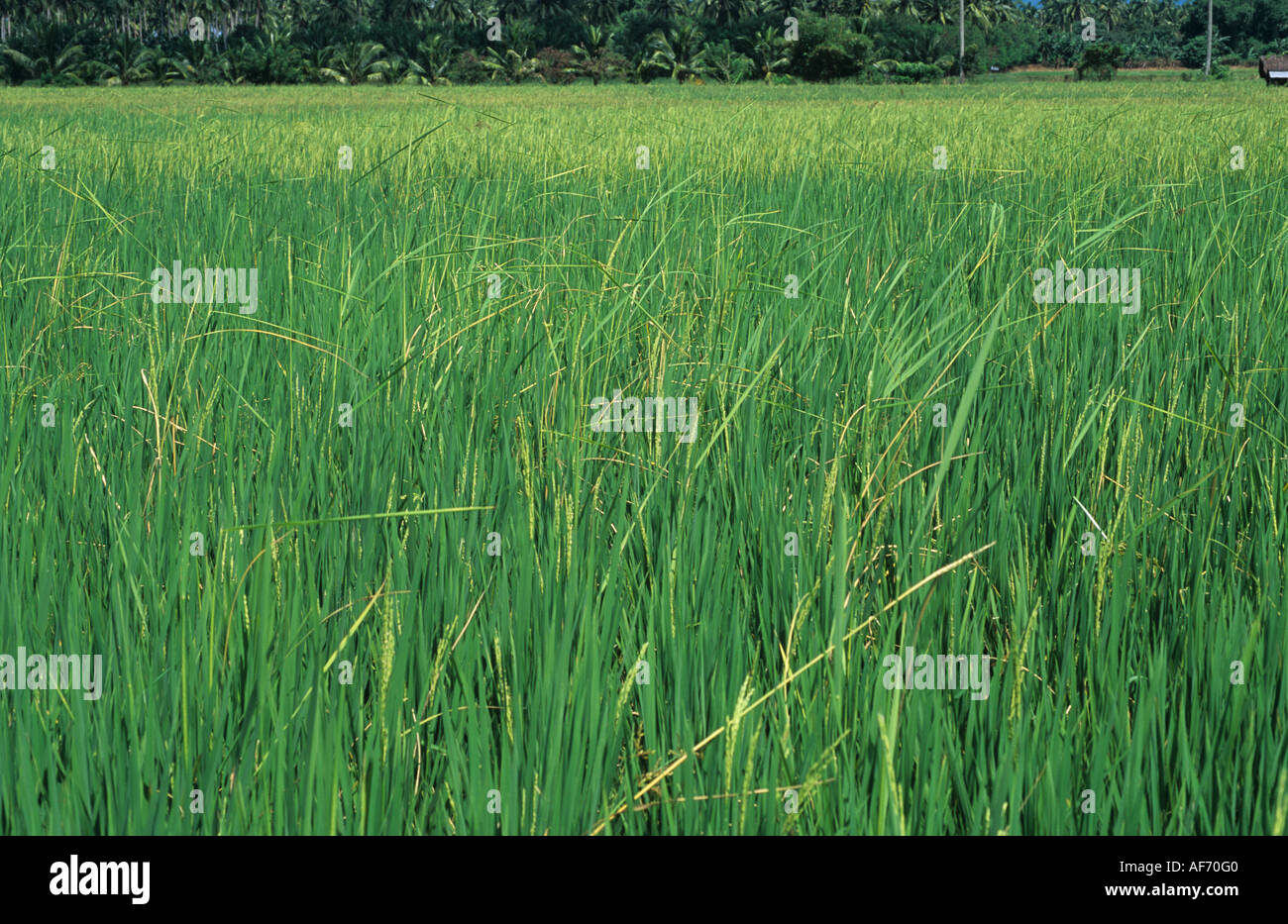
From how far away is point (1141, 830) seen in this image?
988 mm

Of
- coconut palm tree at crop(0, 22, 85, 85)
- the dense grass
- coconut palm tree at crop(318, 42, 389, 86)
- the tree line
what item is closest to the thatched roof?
the tree line

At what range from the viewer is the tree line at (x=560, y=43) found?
32.4 meters

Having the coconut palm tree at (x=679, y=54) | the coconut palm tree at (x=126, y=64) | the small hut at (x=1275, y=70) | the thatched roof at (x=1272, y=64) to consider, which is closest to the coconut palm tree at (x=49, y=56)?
the coconut palm tree at (x=126, y=64)

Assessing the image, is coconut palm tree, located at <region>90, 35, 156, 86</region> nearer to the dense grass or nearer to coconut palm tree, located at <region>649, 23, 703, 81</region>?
coconut palm tree, located at <region>649, 23, 703, 81</region>

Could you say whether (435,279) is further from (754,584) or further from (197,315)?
(754,584)

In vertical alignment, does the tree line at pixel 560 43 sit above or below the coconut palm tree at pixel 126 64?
above

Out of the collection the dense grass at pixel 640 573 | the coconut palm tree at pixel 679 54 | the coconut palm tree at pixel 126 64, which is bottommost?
the dense grass at pixel 640 573

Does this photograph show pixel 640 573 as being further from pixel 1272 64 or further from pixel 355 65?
pixel 355 65

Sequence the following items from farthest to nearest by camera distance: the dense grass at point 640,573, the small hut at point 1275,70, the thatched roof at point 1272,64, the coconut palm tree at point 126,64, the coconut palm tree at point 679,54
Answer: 1. the coconut palm tree at point 679,54
2. the coconut palm tree at point 126,64
3. the thatched roof at point 1272,64
4. the small hut at point 1275,70
5. the dense grass at point 640,573

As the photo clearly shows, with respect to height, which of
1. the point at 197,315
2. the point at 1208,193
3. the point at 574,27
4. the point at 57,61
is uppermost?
the point at 574,27

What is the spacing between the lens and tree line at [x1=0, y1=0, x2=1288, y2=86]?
32.4 m

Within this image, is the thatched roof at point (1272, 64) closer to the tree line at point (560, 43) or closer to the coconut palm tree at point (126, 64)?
the tree line at point (560, 43)

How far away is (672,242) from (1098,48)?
116 ft
